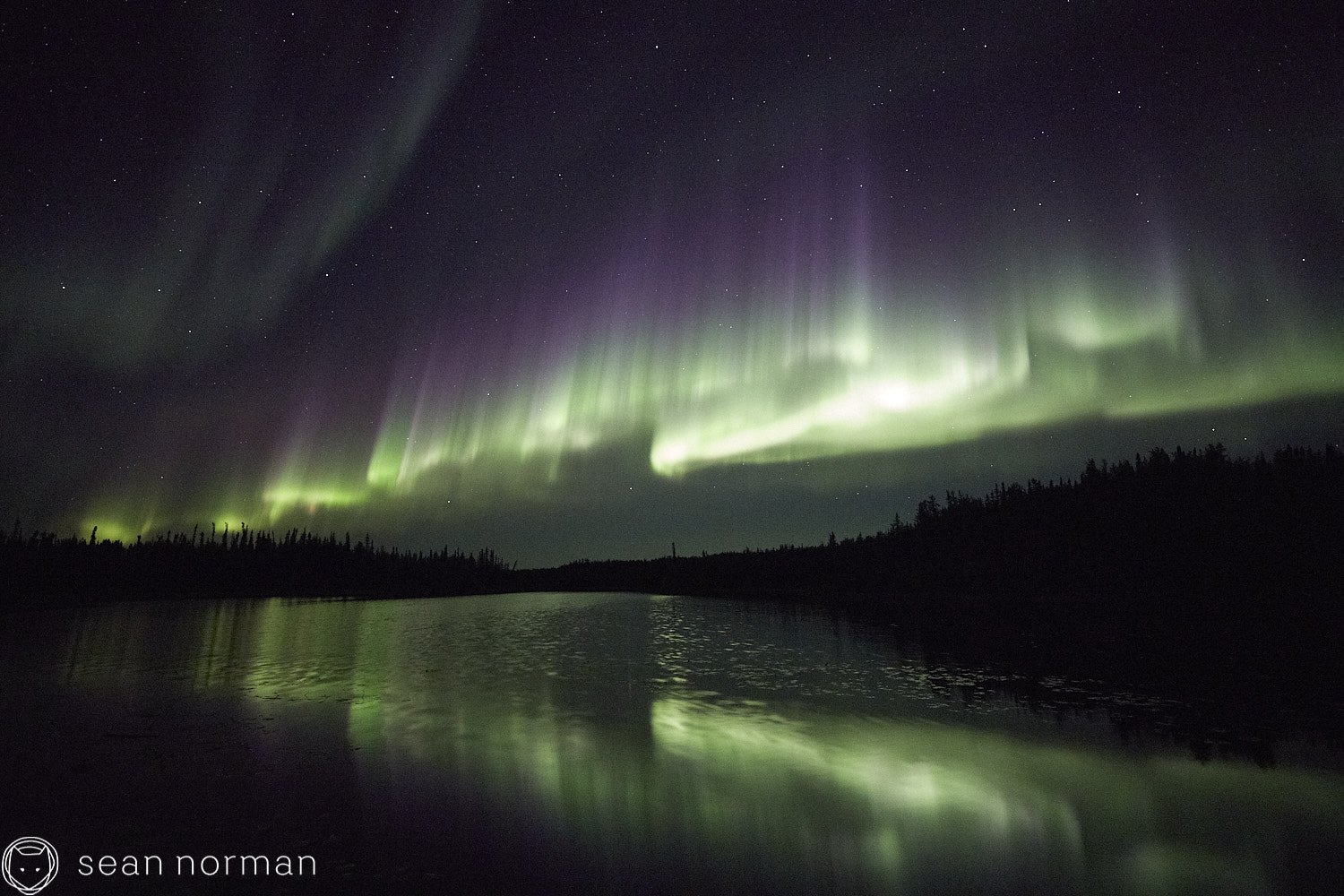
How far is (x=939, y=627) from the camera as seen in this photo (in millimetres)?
63469

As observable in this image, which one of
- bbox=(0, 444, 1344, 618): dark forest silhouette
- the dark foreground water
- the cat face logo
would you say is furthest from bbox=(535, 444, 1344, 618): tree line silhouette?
the cat face logo

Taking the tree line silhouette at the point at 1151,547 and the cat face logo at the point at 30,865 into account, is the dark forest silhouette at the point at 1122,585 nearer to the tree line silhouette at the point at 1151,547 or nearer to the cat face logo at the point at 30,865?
the tree line silhouette at the point at 1151,547

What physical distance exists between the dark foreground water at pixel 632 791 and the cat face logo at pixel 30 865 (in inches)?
11.8

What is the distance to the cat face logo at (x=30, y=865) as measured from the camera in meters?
10.7

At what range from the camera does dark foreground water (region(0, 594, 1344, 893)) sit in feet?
37.7

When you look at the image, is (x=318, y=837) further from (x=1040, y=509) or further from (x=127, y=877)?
(x=1040, y=509)

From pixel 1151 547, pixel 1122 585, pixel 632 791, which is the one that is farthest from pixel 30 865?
pixel 1151 547

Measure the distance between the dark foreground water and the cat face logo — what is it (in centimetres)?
30

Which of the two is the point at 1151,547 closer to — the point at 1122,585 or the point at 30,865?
the point at 1122,585

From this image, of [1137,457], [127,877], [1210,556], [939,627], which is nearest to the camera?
[127,877]

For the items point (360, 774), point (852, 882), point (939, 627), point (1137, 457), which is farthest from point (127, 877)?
point (1137, 457)

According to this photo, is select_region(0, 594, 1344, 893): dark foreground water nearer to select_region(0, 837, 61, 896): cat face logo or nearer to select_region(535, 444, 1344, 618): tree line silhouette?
select_region(0, 837, 61, 896): cat face logo

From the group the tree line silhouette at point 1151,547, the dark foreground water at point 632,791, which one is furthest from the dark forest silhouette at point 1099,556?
the dark foreground water at point 632,791

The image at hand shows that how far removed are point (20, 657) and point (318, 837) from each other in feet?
157
